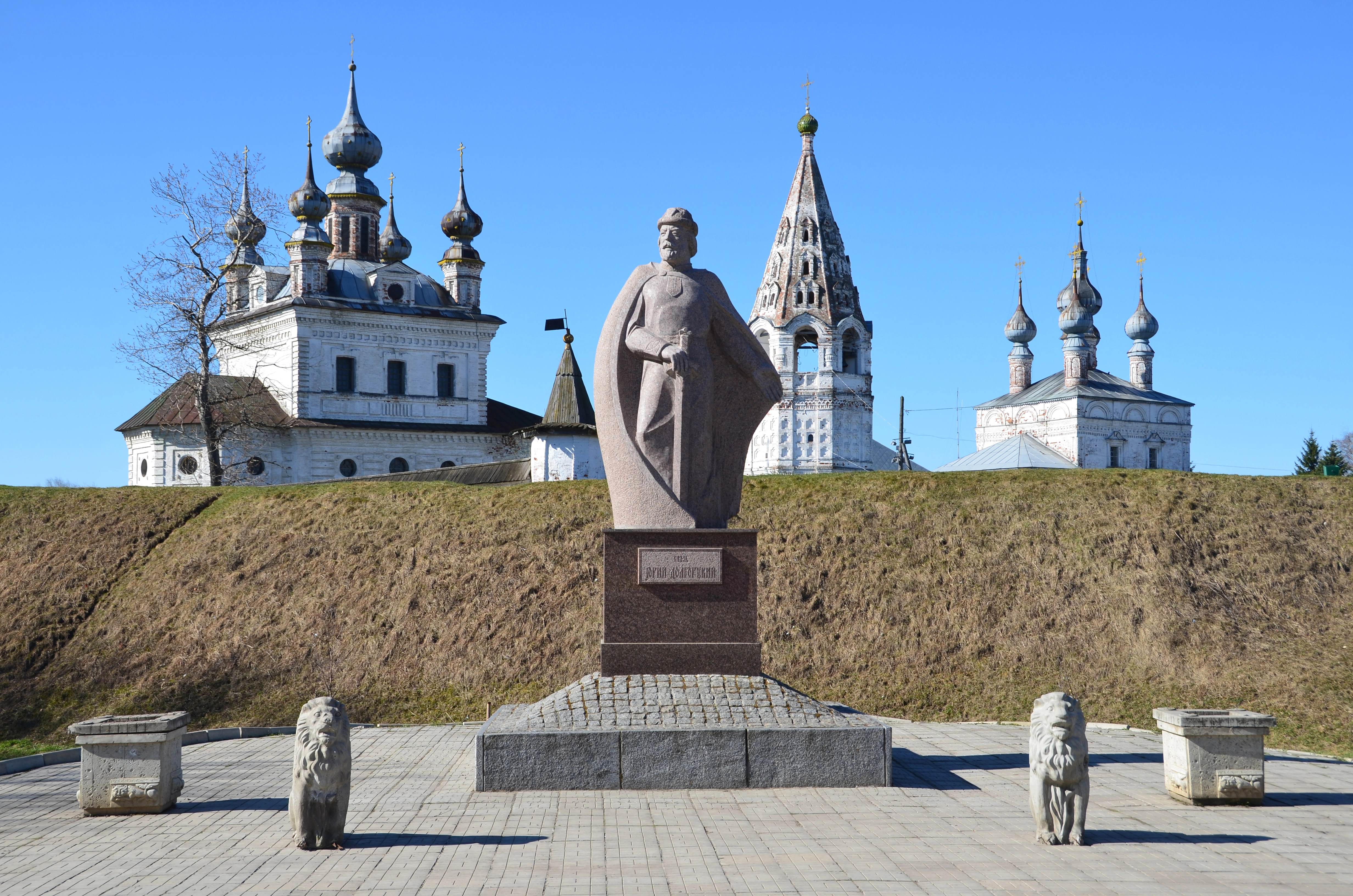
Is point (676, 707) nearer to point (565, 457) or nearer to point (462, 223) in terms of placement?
point (565, 457)

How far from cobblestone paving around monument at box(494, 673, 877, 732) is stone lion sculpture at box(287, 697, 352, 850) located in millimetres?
1999

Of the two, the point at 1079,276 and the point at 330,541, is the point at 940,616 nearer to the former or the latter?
the point at 330,541

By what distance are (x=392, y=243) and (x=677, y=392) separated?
154 feet

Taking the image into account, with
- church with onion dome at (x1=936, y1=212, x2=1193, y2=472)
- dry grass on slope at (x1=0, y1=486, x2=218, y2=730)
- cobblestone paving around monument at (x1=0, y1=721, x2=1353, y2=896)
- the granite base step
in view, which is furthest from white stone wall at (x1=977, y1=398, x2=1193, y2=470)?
the granite base step

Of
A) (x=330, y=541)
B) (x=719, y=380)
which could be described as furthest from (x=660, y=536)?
(x=330, y=541)

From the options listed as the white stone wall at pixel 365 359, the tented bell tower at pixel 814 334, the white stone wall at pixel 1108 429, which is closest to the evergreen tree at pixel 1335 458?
the white stone wall at pixel 1108 429

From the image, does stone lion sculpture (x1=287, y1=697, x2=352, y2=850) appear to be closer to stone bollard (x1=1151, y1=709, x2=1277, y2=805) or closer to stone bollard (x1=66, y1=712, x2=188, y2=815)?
stone bollard (x1=66, y1=712, x2=188, y2=815)

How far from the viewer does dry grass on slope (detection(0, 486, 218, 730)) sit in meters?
18.4

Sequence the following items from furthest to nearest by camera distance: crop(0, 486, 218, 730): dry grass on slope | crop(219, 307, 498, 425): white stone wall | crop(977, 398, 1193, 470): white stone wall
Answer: crop(977, 398, 1193, 470): white stone wall → crop(219, 307, 498, 425): white stone wall → crop(0, 486, 218, 730): dry grass on slope

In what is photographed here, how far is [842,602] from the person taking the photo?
63.1 ft

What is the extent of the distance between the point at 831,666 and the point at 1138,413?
57.7 meters

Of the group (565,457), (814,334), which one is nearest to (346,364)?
(565,457)

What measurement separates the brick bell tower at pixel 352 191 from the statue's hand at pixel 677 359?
145ft

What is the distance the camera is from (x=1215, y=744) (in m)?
10.0
